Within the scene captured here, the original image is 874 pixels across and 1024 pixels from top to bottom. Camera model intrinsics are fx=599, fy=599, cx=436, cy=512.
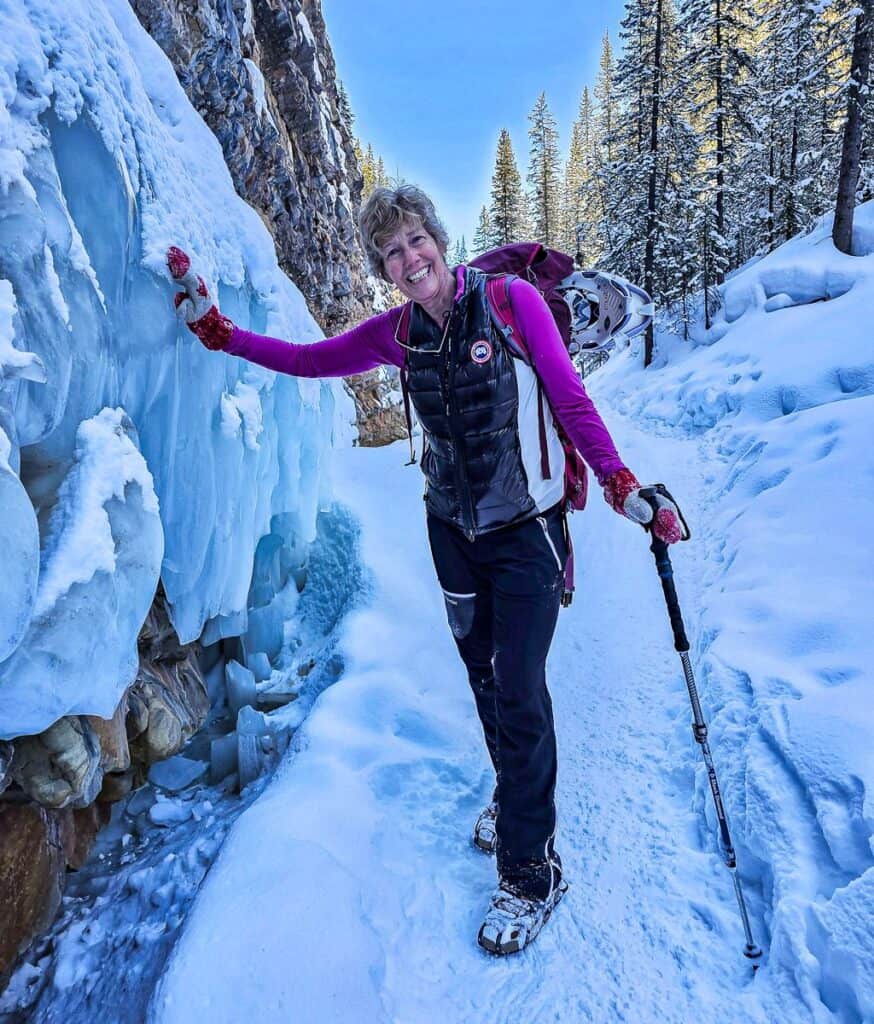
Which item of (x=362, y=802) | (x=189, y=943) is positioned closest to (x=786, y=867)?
(x=362, y=802)

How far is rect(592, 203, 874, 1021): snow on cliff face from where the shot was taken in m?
2.16

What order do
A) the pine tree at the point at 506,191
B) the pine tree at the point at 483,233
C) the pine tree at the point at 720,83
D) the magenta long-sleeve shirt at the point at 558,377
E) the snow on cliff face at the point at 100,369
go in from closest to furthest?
the snow on cliff face at the point at 100,369, the magenta long-sleeve shirt at the point at 558,377, the pine tree at the point at 720,83, the pine tree at the point at 506,191, the pine tree at the point at 483,233

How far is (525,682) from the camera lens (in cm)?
254

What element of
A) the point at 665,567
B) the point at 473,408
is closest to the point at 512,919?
the point at 665,567

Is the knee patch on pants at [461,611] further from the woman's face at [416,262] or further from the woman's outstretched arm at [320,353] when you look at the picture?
the woman's face at [416,262]

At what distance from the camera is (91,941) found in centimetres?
304

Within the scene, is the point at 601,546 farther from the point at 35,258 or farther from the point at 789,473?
the point at 35,258

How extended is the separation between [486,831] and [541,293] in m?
2.69

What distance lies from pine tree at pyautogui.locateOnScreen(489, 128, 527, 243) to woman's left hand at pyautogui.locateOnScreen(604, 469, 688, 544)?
3023cm

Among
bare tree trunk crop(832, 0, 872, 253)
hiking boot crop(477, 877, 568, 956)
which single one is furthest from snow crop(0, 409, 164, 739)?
bare tree trunk crop(832, 0, 872, 253)

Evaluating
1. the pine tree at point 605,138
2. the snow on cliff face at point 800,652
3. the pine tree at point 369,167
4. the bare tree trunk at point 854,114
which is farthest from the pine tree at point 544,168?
the snow on cliff face at point 800,652

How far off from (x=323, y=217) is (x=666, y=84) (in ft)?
44.4

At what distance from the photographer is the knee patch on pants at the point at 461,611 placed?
282cm

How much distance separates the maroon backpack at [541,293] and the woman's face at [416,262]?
0.23m
